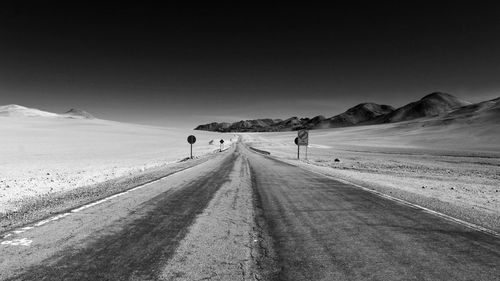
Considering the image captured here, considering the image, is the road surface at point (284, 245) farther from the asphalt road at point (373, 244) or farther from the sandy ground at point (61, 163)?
the sandy ground at point (61, 163)

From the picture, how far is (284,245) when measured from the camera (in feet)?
16.8

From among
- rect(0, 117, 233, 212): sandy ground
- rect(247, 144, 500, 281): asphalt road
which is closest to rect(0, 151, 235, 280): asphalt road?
rect(247, 144, 500, 281): asphalt road

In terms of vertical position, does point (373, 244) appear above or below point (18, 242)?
below

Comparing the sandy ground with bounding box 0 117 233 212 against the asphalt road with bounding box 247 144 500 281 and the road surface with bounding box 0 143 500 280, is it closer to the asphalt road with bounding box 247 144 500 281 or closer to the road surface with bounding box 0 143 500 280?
the road surface with bounding box 0 143 500 280

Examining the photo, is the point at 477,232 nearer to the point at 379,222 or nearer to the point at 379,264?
the point at 379,222

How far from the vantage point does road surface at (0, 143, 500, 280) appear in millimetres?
4055

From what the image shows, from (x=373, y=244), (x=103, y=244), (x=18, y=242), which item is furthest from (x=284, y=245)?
(x=18, y=242)

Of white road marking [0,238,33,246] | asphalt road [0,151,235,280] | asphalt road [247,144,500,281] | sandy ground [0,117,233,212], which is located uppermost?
white road marking [0,238,33,246]

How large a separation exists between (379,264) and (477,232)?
2.97m

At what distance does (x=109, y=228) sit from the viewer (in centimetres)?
585

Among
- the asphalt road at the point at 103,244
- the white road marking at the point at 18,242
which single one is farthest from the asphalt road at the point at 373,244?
the white road marking at the point at 18,242

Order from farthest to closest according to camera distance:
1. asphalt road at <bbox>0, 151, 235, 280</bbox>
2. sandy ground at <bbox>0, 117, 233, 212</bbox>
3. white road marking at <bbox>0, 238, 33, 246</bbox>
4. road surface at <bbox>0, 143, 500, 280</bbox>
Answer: sandy ground at <bbox>0, 117, 233, 212</bbox> < white road marking at <bbox>0, 238, 33, 246</bbox> < road surface at <bbox>0, 143, 500, 280</bbox> < asphalt road at <bbox>0, 151, 235, 280</bbox>

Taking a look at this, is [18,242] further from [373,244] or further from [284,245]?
[373,244]

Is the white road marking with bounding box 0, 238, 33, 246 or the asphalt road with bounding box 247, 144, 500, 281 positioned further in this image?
the white road marking with bounding box 0, 238, 33, 246
